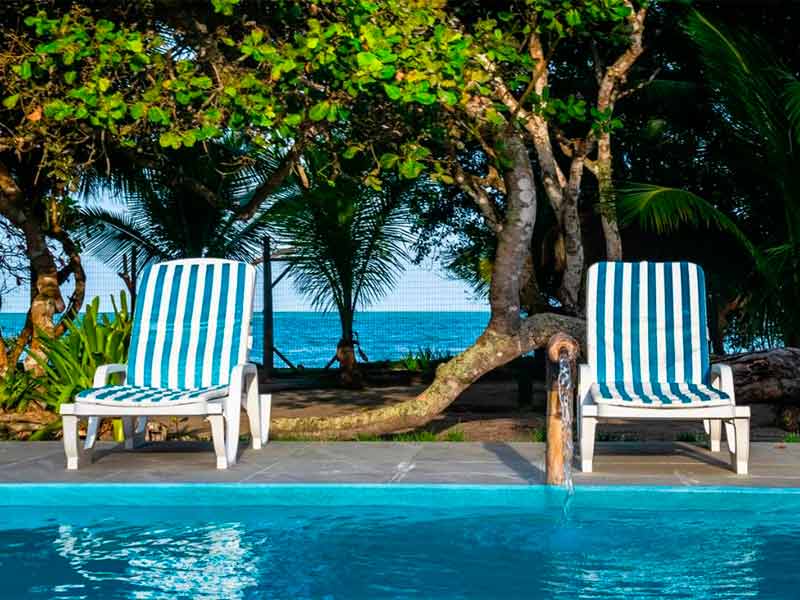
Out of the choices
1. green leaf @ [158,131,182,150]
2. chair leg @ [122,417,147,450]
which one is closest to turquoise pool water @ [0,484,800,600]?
chair leg @ [122,417,147,450]

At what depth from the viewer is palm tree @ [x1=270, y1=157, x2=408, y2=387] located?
13516 mm

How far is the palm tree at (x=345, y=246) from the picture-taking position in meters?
13.5

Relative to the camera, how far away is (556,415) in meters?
5.62

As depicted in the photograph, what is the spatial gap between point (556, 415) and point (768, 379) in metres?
4.72

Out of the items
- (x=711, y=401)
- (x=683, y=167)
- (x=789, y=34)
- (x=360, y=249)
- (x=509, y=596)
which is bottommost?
(x=509, y=596)

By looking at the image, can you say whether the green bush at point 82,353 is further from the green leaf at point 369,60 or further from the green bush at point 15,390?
the green leaf at point 369,60

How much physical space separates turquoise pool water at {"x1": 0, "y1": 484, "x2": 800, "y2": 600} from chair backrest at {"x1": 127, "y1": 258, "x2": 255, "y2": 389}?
1240 millimetres

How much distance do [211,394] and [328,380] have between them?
28.3 ft

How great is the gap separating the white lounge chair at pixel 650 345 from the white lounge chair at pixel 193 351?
205 cm

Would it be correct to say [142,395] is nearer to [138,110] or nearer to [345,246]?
[138,110]

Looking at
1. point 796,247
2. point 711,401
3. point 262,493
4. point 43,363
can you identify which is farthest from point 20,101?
point 796,247

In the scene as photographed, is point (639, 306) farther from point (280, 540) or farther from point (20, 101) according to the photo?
point (20, 101)

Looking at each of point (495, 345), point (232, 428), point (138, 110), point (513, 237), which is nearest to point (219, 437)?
point (232, 428)

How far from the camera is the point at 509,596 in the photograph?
445cm
